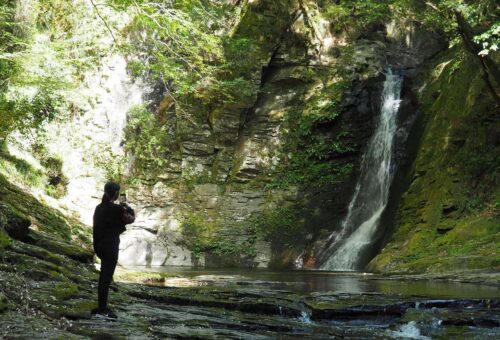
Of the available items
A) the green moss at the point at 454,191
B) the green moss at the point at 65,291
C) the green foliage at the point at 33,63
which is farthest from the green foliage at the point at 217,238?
the green moss at the point at 65,291

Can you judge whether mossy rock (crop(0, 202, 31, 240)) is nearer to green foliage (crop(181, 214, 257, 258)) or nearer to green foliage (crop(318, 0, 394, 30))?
green foliage (crop(181, 214, 257, 258))

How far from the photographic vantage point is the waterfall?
16203mm

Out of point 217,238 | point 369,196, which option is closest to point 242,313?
point 217,238

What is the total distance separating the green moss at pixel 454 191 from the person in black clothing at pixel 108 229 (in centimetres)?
831

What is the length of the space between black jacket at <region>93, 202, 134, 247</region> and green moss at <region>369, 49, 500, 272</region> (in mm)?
8327

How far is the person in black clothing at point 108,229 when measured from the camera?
208 inches

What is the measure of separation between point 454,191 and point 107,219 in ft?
37.3

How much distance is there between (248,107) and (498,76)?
10.3m

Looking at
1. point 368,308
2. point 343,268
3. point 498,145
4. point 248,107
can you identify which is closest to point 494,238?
point 498,145

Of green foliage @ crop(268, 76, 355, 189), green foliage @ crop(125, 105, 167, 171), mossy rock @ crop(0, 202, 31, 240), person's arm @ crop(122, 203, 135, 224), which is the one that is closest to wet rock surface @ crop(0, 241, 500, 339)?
mossy rock @ crop(0, 202, 31, 240)

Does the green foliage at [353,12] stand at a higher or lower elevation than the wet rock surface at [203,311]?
higher

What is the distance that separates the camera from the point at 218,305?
6.78 meters

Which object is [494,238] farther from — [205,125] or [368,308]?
[205,125]

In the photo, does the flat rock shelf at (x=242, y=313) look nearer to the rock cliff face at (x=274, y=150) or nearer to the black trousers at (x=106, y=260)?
the black trousers at (x=106, y=260)
